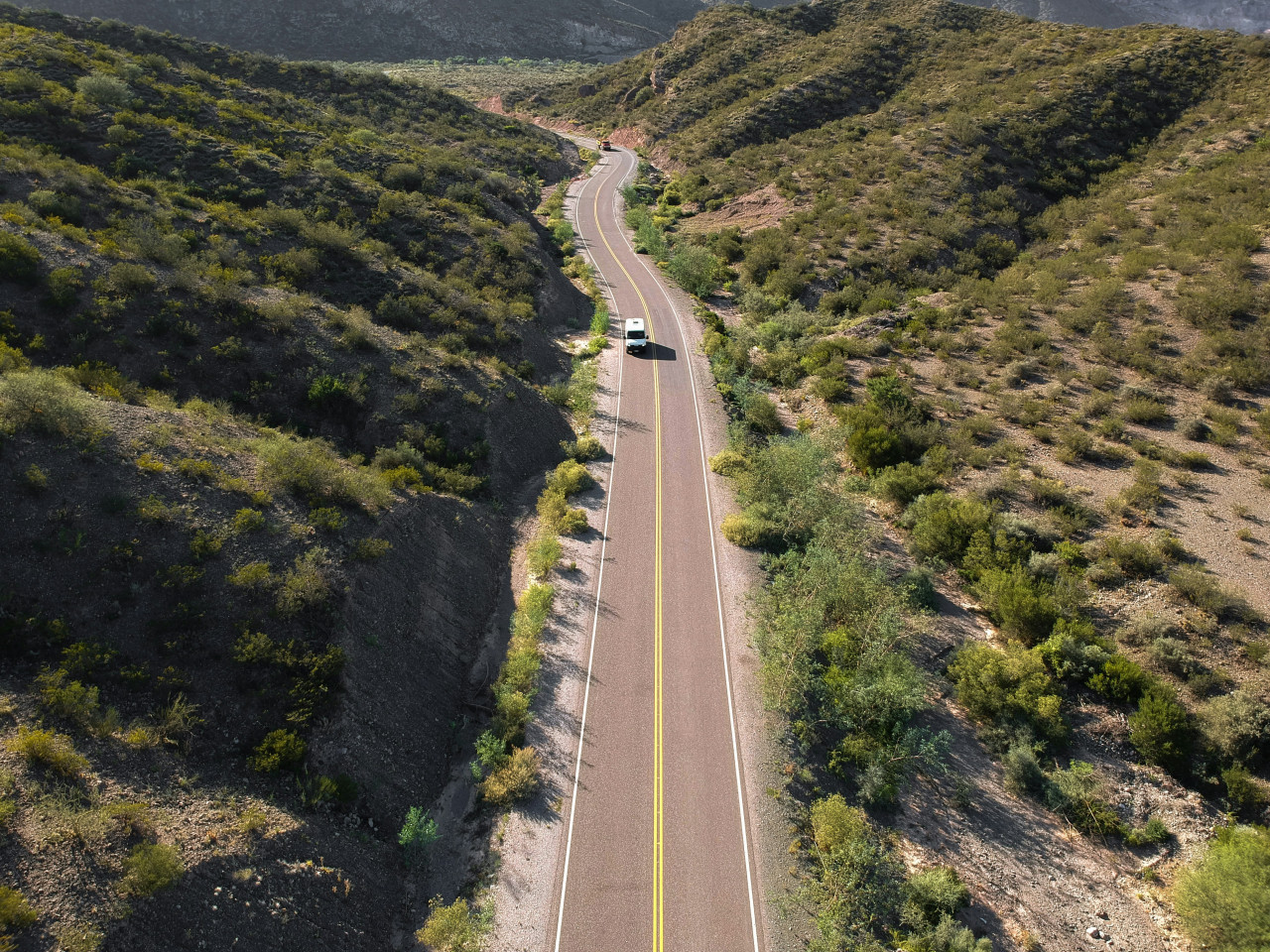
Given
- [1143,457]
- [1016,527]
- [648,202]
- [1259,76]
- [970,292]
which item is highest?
[1259,76]

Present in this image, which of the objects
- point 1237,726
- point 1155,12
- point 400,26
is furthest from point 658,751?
point 1155,12

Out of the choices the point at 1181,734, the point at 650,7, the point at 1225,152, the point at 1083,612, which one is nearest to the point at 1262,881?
the point at 1181,734

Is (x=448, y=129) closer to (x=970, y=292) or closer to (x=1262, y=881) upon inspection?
(x=970, y=292)

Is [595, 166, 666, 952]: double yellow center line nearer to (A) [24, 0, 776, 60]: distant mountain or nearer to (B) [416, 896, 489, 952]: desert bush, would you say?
(B) [416, 896, 489, 952]: desert bush

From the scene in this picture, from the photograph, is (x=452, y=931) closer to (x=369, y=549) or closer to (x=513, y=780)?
(x=513, y=780)

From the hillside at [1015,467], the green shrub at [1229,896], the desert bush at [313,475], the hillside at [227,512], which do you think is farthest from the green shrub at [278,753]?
the green shrub at [1229,896]

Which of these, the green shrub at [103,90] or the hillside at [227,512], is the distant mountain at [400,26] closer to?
the hillside at [227,512]

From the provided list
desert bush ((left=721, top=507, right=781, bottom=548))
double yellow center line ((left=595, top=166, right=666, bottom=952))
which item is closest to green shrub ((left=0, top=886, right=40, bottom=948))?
double yellow center line ((left=595, top=166, right=666, bottom=952))
